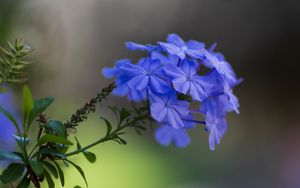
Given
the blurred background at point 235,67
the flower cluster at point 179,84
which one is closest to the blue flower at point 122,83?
the flower cluster at point 179,84

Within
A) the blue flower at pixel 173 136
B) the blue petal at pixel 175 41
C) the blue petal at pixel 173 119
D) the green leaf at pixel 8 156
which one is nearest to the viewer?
the green leaf at pixel 8 156

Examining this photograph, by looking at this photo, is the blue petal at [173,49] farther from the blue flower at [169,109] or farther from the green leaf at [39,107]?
the green leaf at [39,107]

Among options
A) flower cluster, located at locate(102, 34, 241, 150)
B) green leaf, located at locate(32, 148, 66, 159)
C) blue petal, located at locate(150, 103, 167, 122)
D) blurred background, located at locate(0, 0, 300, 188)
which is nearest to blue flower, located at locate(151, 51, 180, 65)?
flower cluster, located at locate(102, 34, 241, 150)

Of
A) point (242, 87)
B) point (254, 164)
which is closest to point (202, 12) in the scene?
point (242, 87)

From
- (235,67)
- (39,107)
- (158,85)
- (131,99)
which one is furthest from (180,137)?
(235,67)

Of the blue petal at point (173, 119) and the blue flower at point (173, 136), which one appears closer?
the blue petal at point (173, 119)

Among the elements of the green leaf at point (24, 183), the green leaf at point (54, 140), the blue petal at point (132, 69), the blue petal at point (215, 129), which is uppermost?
the blue petal at point (132, 69)

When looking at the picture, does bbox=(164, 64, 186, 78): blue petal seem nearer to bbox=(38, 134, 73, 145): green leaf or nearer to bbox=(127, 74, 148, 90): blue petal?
bbox=(127, 74, 148, 90): blue petal
